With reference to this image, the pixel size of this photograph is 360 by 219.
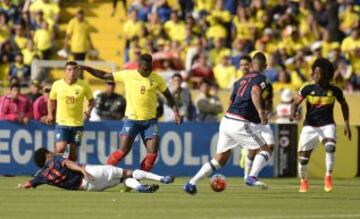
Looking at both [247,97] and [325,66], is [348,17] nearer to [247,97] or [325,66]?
[325,66]

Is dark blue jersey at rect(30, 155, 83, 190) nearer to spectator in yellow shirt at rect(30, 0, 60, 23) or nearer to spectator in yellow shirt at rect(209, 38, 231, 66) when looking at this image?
spectator in yellow shirt at rect(209, 38, 231, 66)

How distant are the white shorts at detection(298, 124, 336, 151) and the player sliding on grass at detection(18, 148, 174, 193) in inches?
111

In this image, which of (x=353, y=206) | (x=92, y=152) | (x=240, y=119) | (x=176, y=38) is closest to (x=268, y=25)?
(x=176, y=38)

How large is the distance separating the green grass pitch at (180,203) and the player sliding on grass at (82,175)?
6.7 inches

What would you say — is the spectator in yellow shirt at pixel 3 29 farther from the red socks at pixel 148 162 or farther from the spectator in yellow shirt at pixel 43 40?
the red socks at pixel 148 162

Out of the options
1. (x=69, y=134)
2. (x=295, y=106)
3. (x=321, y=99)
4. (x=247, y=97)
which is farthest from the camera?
(x=69, y=134)

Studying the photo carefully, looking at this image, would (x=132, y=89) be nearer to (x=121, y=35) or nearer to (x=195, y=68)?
(x=195, y=68)

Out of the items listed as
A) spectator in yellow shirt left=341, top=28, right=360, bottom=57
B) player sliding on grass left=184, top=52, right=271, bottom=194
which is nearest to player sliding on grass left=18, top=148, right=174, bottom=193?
player sliding on grass left=184, top=52, right=271, bottom=194

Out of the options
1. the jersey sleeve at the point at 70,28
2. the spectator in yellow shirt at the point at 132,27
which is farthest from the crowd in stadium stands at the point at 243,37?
the jersey sleeve at the point at 70,28

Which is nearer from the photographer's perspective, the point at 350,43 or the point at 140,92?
the point at 140,92

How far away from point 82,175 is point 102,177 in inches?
13.1

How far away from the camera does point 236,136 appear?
20.7 m

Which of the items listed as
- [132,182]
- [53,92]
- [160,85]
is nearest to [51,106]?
[53,92]

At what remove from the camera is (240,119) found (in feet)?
68.4
